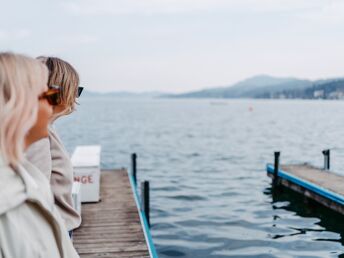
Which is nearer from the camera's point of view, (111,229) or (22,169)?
(22,169)

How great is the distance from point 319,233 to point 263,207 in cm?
322

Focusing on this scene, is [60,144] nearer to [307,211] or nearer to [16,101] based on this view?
[16,101]

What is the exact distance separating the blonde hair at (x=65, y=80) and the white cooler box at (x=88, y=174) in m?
7.05

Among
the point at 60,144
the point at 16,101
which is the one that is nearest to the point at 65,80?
the point at 60,144

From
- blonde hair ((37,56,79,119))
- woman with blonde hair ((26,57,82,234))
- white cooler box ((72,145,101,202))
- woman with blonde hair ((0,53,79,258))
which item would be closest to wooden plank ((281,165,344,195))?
white cooler box ((72,145,101,202))

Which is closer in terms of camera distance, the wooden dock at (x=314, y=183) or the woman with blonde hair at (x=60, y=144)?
the woman with blonde hair at (x=60, y=144)

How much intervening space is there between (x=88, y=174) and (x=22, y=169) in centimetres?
862

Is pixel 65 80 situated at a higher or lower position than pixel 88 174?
higher

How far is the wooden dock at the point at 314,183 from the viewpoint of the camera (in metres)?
12.9

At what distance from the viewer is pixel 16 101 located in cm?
169

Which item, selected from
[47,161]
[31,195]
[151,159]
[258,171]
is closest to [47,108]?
[31,195]

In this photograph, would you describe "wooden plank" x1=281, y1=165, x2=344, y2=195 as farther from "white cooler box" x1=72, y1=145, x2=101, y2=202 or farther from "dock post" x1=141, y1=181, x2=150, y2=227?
"white cooler box" x1=72, y1=145, x2=101, y2=202

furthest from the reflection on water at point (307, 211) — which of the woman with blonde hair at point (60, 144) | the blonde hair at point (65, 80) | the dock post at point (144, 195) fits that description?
the blonde hair at point (65, 80)

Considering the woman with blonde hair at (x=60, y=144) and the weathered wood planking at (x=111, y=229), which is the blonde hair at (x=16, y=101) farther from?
the weathered wood planking at (x=111, y=229)
